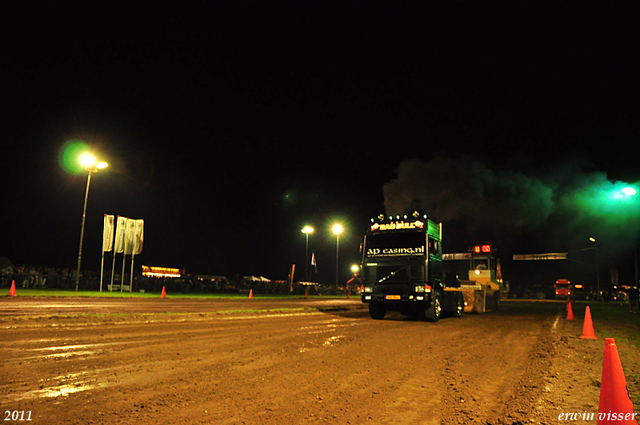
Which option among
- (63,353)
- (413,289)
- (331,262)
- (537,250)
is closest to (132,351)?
(63,353)

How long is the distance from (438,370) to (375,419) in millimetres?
3020

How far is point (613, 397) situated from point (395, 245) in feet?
41.6

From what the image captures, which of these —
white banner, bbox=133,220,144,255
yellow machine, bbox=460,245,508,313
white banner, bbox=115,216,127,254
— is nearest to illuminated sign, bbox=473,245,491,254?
yellow machine, bbox=460,245,508,313

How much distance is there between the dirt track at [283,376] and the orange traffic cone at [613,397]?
100 centimetres

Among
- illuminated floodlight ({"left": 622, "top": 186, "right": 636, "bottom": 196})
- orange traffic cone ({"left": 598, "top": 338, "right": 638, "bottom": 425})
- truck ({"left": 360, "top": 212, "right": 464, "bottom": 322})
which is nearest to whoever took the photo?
orange traffic cone ({"left": 598, "top": 338, "right": 638, "bottom": 425})

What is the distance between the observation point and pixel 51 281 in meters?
35.0

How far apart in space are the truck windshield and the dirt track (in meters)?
4.95

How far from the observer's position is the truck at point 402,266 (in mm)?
15773

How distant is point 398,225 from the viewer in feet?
54.0

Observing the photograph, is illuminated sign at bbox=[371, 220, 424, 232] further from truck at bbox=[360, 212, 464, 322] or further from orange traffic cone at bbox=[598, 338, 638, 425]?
orange traffic cone at bbox=[598, 338, 638, 425]

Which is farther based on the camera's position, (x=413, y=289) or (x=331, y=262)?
(x=331, y=262)

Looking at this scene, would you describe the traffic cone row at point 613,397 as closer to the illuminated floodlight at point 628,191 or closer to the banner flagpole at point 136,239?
the illuminated floodlight at point 628,191

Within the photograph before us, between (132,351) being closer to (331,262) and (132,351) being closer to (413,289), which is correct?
(413,289)

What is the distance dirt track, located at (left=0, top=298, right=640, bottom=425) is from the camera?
14.9 ft
